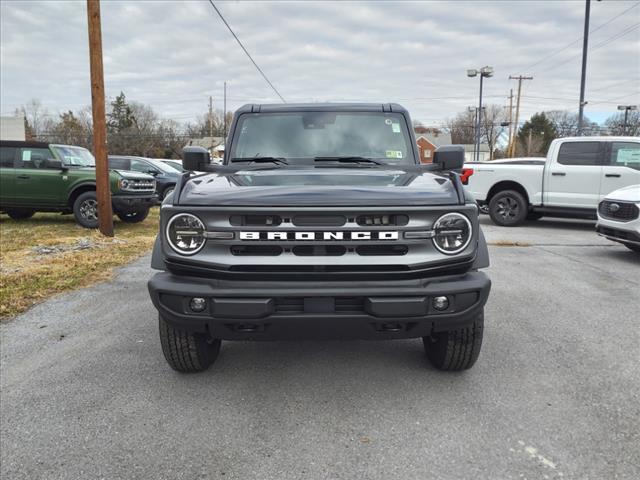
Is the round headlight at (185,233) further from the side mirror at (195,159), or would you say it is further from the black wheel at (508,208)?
the black wheel at (508,208)

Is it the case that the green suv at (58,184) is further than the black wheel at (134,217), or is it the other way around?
the black wheel at (134,217)

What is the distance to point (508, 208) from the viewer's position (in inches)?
451

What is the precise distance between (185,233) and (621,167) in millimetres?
10087

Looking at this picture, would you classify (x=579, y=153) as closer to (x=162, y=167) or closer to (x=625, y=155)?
(x=625, y=155)

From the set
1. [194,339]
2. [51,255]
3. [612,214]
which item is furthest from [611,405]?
[51,255]

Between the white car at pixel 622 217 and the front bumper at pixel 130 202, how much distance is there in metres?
8.91

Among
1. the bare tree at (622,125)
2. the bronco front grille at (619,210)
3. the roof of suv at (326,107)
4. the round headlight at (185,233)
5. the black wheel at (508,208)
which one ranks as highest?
the bare tree at (622,125)

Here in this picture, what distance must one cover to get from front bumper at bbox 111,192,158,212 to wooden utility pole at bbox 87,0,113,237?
960mm

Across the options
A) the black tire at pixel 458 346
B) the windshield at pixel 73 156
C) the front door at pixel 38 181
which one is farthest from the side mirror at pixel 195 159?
the windshield at pixel 73 156

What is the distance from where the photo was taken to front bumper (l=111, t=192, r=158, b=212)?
417 inches

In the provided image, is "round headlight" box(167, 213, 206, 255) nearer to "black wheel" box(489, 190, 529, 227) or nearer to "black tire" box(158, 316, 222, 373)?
"black tire" box(158, 316, 222, 373)

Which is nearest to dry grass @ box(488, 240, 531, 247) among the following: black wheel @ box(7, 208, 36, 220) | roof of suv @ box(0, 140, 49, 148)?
roof of suv @ box(0, 140, 49, 148)

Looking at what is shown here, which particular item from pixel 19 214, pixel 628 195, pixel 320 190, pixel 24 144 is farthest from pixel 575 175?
pixel 19 214

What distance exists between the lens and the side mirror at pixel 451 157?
3586 millimetres
